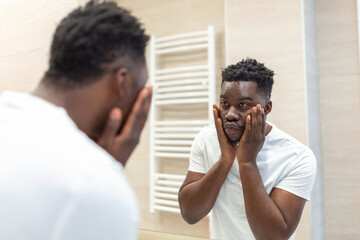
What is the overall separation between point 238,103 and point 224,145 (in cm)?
14

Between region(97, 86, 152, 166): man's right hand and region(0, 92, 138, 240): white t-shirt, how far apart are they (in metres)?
0.10

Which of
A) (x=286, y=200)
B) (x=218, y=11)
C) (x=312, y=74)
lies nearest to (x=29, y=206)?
(x=286, y=200)

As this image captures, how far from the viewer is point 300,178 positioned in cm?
89

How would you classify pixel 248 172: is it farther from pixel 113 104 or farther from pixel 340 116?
pixel 340 116

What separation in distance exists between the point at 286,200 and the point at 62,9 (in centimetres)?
100

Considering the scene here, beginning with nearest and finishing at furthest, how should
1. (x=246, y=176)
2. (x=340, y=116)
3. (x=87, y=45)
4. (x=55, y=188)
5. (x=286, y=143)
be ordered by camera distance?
(x=55, y=188)
(x=87, y=45)
(x=246, y=176)
(x=286, y=143)
(x=340, y=116)

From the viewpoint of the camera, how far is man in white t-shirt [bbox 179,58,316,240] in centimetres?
85

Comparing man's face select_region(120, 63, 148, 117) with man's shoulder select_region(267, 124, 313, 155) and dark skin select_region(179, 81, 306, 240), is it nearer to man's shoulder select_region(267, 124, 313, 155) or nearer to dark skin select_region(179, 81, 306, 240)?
dark skin select_region(179, 81, 306, 240)

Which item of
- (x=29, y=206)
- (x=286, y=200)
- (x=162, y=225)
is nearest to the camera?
(x=29, y=206)

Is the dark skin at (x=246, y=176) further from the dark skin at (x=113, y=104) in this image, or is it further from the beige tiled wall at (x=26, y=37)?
the beige tiled wall at (x=26, y=37)

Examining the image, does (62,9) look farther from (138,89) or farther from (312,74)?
(312,74)

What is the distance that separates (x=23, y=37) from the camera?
4.02 ft

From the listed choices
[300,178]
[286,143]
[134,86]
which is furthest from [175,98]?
[134,86]

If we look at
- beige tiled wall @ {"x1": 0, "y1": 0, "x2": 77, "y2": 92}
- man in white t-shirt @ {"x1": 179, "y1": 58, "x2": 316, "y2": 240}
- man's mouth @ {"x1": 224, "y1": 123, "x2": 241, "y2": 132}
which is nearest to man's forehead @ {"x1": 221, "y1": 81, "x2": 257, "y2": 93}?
man in white t-shirt @ {"x1": 179, "y1": 58, "x2": 316, "y2": 240}
